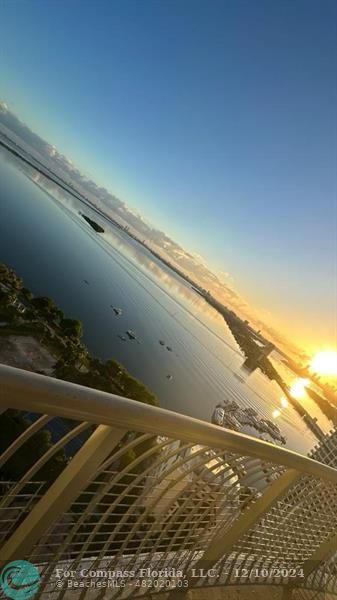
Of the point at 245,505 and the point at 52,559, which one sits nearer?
the point at 52,559

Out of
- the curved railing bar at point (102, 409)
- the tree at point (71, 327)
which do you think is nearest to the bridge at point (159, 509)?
the curved railing bar at point (102, 409)

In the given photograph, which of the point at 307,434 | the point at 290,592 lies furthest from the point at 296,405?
the point at 290,592

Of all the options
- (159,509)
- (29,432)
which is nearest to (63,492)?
(29,432)

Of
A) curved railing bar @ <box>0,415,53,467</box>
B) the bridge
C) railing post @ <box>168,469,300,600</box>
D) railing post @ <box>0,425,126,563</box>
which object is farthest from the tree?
curved railing bar @ <box>0,415,53,467</box>

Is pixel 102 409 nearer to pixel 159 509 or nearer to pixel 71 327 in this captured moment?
pixel 159 509

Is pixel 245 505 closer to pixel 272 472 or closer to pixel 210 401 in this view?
pixel 272 472

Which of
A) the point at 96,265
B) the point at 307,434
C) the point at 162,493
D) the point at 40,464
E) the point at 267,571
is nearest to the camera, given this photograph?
the point at 40,464

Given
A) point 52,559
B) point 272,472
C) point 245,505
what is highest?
point 272,472

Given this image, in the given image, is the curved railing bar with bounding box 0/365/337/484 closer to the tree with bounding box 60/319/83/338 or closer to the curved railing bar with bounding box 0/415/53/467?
the curved railing bar with bounding box 0/415/53/467
